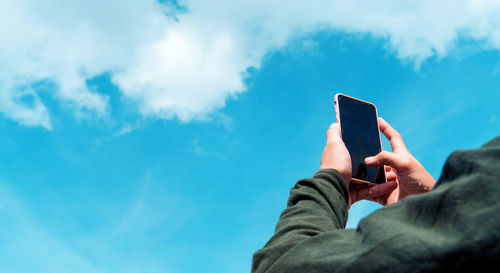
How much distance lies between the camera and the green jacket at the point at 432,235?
1.04 meters

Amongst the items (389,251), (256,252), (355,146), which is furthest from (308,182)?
(355,146)

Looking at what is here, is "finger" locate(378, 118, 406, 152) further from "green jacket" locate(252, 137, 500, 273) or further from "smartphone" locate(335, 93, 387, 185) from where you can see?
"green jacket" locate(252, 137, 500, 273)

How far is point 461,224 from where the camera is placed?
1.07m

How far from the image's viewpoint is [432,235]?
1.13 meters

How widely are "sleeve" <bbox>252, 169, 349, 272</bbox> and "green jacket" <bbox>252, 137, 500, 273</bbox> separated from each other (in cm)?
8

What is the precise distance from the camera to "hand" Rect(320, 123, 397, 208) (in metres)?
3.13

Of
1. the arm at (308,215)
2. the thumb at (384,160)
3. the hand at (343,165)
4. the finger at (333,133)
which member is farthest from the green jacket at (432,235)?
the thumb at (384,160)

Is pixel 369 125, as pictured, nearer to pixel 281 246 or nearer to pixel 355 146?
pixel 355 146

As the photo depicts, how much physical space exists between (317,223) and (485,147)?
873 mm

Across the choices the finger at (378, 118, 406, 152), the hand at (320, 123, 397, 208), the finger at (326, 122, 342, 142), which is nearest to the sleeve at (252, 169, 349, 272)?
the hand at (320, 123, 397, 208)

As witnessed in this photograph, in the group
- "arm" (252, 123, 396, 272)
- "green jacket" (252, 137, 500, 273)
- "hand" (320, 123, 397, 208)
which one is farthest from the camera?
"hand" (320, 123, 397, 208)

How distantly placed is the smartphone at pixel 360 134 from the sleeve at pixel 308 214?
4.06 ft

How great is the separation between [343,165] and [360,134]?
Answer: 864mm

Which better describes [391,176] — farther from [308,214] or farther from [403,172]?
[308,214]
